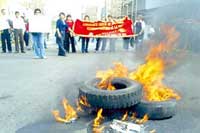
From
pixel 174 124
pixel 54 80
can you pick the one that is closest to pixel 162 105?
pixel 174 124

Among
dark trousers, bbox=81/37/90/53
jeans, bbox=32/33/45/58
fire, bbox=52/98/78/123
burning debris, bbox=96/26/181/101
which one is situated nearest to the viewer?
fire, bbox=52/98/78/123

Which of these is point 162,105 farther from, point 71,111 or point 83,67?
point 83,67

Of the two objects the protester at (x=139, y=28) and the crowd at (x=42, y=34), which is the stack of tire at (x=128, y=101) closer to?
the crowd at (x=42, y=34)

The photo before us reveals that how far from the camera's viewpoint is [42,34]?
11.9m

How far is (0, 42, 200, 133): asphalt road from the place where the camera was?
4.63 metres

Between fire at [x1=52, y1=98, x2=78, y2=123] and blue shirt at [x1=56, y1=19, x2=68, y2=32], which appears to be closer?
fire at [x1=52, y1=98, x2=78, y2=123]

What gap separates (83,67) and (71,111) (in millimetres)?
5103

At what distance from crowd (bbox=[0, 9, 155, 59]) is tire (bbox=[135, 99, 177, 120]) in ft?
24.5

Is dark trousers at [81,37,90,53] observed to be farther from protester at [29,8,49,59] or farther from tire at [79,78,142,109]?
tire at [79,78,142,109]

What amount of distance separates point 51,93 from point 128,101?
2198mm

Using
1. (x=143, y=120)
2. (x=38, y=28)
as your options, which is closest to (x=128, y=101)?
(x=143, y=120)

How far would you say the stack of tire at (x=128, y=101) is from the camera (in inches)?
184

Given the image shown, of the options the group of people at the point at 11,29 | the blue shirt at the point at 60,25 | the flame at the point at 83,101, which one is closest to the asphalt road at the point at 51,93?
the flame at the point at 83,101

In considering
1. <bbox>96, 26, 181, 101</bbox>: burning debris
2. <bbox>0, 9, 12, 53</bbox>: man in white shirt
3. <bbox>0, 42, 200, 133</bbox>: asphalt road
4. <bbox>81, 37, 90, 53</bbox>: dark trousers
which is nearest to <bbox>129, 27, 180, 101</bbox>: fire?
<bbox>96, 26, 181, 101</bbox>: burning debris
